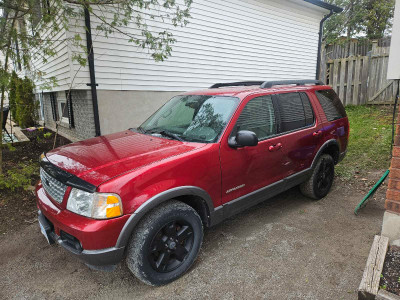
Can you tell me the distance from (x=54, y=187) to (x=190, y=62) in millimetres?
6012

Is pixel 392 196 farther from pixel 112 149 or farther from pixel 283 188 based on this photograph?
pixel 112 149

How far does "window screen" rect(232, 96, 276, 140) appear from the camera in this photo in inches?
119

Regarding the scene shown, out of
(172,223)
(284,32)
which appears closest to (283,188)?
(172,223)

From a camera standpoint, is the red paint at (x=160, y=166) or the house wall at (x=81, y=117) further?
the house wall at (x=81, y=117)

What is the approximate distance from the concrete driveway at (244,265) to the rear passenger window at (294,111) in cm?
128

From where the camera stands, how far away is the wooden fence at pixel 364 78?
30.5 ft

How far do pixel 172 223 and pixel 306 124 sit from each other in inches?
95.9

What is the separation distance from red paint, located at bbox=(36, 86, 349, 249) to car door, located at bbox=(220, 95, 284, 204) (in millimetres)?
10

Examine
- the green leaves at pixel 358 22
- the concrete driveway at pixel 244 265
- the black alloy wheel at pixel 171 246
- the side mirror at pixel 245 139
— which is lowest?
the concrete driveway at pixel 244 265

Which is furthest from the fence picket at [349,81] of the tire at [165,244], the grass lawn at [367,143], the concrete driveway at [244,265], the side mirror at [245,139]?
the tire at [165,244]

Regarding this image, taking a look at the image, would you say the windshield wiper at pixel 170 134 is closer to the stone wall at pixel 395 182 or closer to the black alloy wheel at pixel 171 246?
the black alloy wheel at pixel 171 246

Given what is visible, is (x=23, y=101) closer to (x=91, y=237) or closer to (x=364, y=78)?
(x=91, y=237)

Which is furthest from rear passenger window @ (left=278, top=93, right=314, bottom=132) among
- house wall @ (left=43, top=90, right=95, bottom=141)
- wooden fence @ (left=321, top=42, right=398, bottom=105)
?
wooden fence @ (left=321, top=42, right=398, bottom=105)

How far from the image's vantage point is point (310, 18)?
10.5 m
